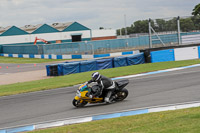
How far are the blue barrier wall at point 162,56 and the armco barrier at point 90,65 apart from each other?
1.05 meters

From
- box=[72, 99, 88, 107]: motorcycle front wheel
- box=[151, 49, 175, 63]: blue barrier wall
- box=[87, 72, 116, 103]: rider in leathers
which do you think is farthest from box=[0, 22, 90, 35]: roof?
box=[87, 72, 116, 103]: rider in leathers

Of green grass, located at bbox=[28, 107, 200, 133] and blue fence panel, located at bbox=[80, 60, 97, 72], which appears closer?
green grass, located at bbox=[28, 107, 200, 133]

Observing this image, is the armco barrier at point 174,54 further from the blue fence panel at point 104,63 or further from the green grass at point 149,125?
the green grass at point 149,125

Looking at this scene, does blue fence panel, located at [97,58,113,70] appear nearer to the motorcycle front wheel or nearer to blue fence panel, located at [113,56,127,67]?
blue fence panel, located at [113,56,127,67]

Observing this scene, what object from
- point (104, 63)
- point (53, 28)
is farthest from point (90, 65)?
point (53, 28)

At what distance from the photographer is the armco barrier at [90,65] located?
28.1 metres

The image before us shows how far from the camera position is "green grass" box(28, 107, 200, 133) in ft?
24.7

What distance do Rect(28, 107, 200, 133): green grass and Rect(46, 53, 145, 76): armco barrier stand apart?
60.7ft

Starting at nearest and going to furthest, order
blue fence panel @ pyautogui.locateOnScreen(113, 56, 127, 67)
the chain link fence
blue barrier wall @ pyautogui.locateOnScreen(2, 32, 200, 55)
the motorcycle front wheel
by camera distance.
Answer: the motorcycle front wheel < blue fence panel @ pyautogui.locateOnScreen(113, 56, 127, 67) < the chain link fence < blue barrier wall @ pyautogui.locateOnScreen(2, 32, 200, 55)

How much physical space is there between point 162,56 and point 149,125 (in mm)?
23684

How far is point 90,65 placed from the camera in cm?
2902

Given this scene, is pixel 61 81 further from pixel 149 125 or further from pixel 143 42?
pixel 143 42

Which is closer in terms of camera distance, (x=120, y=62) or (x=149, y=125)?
(x=149, y=125)

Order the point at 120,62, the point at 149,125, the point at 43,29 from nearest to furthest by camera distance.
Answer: the point at 149,125 → the point at 120,62 → the point at 43,29
